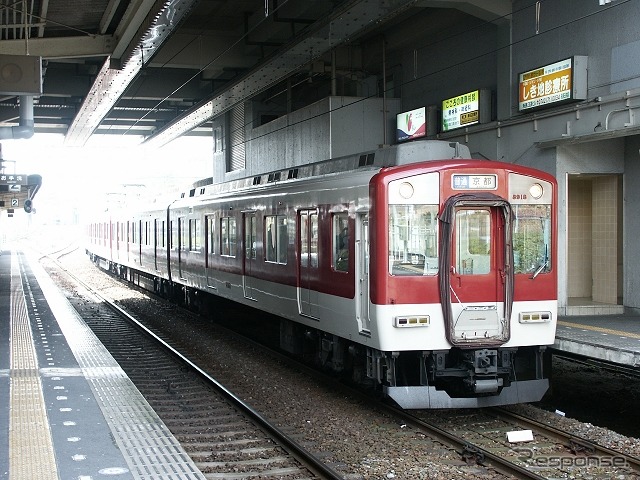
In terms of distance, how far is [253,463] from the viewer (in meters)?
6.85

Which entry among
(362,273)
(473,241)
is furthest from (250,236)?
(473,241)

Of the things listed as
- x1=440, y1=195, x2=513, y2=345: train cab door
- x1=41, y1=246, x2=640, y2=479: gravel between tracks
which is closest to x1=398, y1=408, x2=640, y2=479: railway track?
x1=41, y1=246, x2=640, y2=479: gravel between tracks

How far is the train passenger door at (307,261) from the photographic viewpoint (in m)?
10.0

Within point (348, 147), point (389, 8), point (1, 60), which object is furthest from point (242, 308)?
point (389, 8)

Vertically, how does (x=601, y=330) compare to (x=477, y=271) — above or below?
below

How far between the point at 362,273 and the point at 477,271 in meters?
1.17

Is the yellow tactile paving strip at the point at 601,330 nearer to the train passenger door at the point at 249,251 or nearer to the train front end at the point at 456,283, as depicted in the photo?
the train front end at the point at 456,283

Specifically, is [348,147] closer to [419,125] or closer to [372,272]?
[419,125]

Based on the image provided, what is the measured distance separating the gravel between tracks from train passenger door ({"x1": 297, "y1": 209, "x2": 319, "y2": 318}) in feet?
3.23

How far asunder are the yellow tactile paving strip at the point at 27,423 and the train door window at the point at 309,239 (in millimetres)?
3411

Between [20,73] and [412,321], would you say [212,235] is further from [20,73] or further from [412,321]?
[412,321]

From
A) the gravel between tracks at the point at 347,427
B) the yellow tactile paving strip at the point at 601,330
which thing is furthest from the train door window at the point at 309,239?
the yellow tactile paving strip at the point at 601,330

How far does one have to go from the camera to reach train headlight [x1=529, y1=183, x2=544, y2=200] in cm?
853

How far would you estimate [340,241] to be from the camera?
9.18 m
